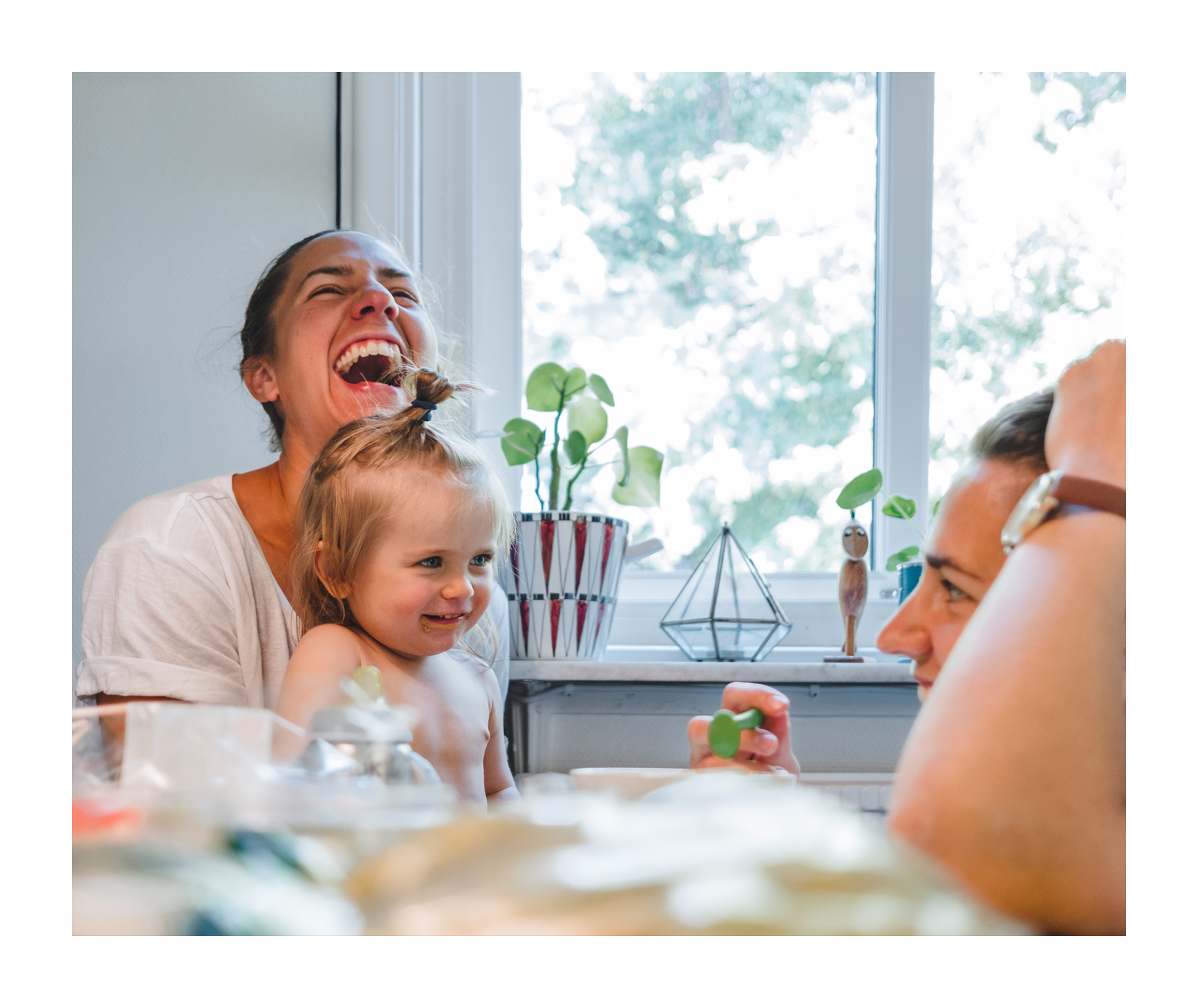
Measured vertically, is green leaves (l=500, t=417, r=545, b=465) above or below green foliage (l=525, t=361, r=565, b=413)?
below

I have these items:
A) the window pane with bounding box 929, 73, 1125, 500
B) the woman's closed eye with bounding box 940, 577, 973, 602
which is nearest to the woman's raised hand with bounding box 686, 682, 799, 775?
the woman's closed eye with bounding box 940, 577, 973, 602

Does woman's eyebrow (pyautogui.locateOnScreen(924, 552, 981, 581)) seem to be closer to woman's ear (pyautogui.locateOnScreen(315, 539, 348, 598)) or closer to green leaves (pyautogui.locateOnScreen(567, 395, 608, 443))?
woman's ear (pyautogui.locateOnScreen(315, 539, 348, 598))

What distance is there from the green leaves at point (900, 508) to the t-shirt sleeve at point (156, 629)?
90cm

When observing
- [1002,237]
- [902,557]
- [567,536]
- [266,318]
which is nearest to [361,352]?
[266,318]

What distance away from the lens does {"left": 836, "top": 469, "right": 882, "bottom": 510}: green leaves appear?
4.21 feet

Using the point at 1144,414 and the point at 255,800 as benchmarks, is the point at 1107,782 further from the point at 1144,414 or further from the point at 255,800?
the point at 255,800

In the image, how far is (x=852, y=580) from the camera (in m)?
1.30

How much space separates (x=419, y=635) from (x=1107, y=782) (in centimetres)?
58

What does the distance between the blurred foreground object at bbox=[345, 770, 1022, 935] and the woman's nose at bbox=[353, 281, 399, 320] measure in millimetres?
672

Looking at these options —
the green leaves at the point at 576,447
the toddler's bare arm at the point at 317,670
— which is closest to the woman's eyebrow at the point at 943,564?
the toddler's bare arm at the point at 317,670

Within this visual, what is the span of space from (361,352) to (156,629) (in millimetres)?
317

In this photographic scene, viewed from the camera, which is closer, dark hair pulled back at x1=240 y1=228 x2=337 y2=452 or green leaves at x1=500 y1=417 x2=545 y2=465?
dark hair pulled back at x1=240 y1=228 x2=337 y2=452
